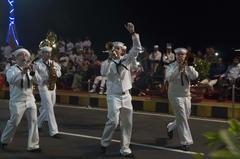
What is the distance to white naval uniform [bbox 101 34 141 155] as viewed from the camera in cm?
783

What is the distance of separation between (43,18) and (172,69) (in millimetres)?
18595

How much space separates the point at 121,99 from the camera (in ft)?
26.0

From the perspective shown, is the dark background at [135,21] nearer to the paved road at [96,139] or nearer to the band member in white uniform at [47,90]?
the paved road at [96,139]

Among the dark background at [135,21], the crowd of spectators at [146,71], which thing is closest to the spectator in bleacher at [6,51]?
the crowd of spectators at [146,71]

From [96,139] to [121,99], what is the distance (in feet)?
5.89

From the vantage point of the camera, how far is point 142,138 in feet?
31.3

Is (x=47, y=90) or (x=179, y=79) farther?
(x=47, y=90)

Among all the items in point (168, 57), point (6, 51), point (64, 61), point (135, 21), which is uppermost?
point (135, 21)

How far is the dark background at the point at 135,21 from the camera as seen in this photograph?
1934cm

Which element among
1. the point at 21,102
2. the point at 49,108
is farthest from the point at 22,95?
the point at 49,108

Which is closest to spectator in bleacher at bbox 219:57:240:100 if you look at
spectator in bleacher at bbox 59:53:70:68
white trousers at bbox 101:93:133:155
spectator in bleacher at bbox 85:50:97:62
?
spectator in bleacher at bbox 85:50:97:62

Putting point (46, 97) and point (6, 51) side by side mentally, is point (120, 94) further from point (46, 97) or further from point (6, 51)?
point (6, 51)

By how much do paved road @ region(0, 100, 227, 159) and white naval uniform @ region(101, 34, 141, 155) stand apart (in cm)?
32

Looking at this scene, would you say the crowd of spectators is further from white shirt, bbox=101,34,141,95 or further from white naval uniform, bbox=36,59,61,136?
white shirt, bbox=101,34,141,95
